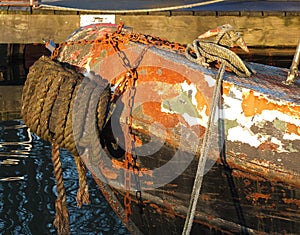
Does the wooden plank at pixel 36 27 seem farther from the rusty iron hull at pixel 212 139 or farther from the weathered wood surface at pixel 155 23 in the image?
the rusty iron hull at pixel 212 139

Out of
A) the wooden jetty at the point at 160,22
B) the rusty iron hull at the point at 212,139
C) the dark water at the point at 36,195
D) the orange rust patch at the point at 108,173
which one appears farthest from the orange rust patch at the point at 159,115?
the wooden jetty at the point at 160,22

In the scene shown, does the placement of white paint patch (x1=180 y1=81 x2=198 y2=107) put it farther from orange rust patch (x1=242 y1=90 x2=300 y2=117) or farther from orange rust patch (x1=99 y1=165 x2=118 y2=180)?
orange rust patch (x1=99 y1=165 x2=118 y2=180)

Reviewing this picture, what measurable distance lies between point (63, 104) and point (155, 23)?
19.8 feet

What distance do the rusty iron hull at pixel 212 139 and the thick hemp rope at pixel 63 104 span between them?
0.11 meters

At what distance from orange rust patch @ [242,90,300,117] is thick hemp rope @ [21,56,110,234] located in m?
0.69

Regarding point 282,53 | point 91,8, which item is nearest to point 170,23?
point 91,8

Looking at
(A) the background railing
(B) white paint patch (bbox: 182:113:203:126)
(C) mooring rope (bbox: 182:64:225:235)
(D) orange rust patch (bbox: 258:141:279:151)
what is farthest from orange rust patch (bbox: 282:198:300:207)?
(A) the background railing

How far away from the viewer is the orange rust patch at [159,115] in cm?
374

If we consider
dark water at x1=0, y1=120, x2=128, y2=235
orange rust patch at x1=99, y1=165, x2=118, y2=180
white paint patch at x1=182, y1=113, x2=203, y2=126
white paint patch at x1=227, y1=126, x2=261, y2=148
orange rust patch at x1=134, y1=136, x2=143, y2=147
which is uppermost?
white paint patch at x1=182, y1=113, x2=203, y2=126

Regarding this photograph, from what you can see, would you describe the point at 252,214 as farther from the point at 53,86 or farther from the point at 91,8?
the point at 91,8

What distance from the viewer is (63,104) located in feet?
12.3

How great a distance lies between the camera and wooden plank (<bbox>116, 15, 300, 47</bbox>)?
9.68 metres

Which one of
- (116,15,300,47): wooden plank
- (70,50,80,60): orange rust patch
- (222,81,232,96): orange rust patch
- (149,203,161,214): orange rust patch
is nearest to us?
(222,81,232,96): orange rust patch

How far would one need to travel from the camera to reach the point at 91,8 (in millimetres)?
10055
